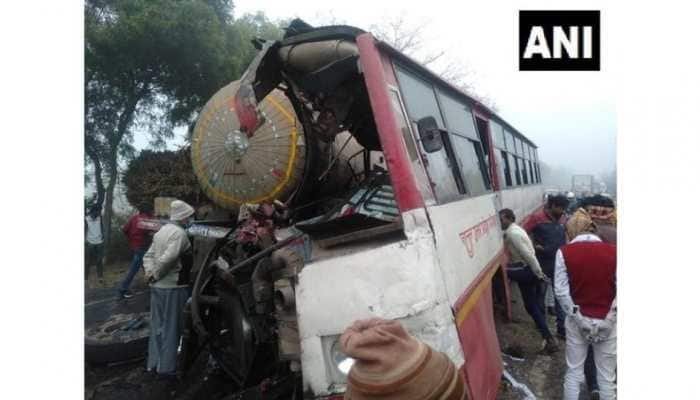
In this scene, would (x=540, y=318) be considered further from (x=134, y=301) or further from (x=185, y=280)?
(x=134, y=301)

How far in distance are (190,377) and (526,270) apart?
2794 millimetres

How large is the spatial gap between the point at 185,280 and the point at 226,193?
0.74 meters

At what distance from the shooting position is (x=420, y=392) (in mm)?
937

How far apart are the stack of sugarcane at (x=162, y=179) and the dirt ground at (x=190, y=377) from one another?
0.71 meters

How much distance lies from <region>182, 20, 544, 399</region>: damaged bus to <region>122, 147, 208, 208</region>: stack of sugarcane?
0.60 m

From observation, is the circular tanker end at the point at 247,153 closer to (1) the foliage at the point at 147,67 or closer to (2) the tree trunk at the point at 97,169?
(1) the foliage at the point at 147,67

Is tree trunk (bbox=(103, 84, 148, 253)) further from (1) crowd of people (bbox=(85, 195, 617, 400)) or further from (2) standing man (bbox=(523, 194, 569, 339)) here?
(2) standing man (bbox=(523, 194, 569, 339))

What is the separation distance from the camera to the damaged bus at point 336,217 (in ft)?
5.74

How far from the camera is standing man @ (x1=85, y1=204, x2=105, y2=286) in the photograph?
236cm

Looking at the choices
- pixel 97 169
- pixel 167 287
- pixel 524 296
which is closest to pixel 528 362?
pixel 524 296

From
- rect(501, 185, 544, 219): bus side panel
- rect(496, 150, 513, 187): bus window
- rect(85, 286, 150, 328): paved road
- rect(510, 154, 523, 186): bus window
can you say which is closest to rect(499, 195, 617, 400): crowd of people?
rect(501, 185, 544, 219): bus side panel

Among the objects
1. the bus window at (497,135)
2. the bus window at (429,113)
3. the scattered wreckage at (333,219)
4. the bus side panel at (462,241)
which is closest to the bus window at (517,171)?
the bus window at (497,135)

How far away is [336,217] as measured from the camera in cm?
214
